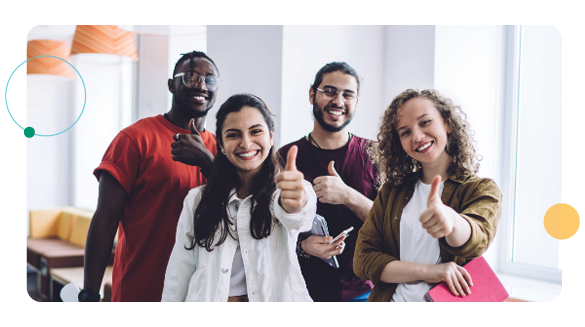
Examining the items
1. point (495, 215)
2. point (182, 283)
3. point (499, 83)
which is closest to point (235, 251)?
point (182, 283)

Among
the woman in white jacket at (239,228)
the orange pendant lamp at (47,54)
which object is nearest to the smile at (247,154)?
the woman in white jacket at (239,228)

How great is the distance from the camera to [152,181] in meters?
1.41

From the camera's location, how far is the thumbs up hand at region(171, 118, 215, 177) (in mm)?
1413

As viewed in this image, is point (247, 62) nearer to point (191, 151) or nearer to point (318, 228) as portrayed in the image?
point (191, 151)

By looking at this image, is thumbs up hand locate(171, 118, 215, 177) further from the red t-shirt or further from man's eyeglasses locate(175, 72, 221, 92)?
man's eyeglasses locate(175, 72, 221, 92)

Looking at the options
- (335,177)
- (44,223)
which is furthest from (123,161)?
(335,177)

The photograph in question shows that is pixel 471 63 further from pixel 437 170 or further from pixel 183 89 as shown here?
pixel 183 89

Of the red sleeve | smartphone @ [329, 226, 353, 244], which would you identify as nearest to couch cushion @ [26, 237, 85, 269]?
the red sleeve

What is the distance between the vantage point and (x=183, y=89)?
1.43 metres

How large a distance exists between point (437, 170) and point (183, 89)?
0.85m

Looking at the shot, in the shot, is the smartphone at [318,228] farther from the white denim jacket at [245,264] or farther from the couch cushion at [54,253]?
the couch cushion at [54,253]

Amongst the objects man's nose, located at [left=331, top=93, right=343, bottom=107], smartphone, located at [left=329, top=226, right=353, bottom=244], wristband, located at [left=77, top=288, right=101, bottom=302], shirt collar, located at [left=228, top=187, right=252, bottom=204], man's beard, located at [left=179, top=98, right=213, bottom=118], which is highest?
man's nose, located at [left=331, top=93, right=343, bottom=107]

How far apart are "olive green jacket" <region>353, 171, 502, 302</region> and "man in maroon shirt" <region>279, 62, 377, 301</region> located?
0.08 m
